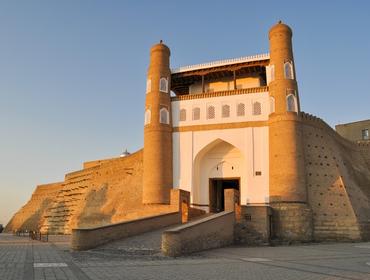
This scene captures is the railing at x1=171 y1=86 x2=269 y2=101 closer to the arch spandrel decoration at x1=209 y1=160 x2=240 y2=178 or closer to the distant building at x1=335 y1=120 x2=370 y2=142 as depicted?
the arch spandrel decoration at x1=209 y1=160 x2=240 y2=178

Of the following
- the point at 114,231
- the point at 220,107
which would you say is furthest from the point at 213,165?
the point at 114,231

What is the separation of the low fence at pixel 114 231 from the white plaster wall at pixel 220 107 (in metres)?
6.85

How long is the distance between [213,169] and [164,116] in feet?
13.3

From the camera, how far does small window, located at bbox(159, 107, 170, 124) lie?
23.2 meters

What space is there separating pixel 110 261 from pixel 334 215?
13.8m

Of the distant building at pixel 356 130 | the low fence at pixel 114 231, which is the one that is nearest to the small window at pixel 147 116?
the low fence at pixel 114 231

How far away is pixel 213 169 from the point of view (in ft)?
76.4

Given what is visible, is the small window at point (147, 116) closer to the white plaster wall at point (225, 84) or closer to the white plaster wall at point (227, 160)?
the white plaster wall at point (227, 160)

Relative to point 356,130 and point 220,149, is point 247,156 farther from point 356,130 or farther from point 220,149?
point 356,130

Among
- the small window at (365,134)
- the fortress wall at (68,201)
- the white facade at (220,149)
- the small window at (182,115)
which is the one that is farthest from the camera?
the small window at (365,134)

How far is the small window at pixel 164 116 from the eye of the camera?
23.2 m

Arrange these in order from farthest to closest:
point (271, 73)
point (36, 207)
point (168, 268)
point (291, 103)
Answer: point (36, 207)
point (271, 73)
point (291, 103)
point (168, 268)

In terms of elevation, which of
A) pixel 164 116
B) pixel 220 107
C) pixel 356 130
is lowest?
pixel 164 116

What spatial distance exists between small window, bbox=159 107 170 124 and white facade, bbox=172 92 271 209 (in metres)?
0.48
